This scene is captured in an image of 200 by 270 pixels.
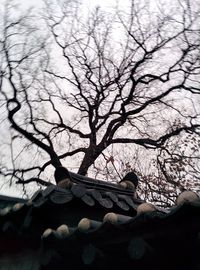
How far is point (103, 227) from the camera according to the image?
2625mm

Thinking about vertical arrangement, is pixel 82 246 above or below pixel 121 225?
below

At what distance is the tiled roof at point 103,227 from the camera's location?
238 centimetres

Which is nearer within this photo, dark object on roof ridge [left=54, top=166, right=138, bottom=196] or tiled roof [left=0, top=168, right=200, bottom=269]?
tiled roof [left=0, top=168, right=200, bottom=269]

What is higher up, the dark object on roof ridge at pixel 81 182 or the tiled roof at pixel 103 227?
the dark object on roof ridge at pixel 81 182

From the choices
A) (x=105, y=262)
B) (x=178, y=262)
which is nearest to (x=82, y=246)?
(x=105, y=262)

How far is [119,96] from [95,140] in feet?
7.18

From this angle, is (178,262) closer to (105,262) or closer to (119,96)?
(105,262)

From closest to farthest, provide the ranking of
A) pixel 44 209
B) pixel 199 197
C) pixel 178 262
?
pixel 199 197 → pixel 178 262 → pixel 44 209

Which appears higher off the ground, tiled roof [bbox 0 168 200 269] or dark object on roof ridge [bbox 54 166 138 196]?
dark object on roof ridge [bbox 54 166 138 196]

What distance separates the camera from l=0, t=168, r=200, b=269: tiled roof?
93.7 inches

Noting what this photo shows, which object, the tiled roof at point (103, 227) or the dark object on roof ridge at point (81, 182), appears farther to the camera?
the dark object on roof ridge at point (81, 182)

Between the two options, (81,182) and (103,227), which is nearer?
(103,227)

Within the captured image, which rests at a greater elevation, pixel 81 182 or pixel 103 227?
pixel 81 182

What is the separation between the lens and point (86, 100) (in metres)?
15.8
